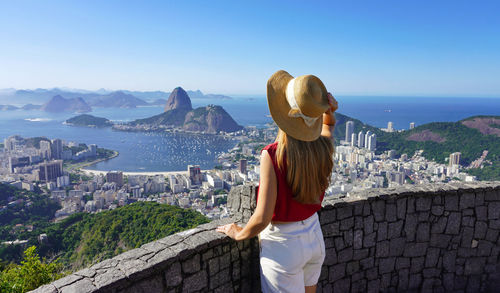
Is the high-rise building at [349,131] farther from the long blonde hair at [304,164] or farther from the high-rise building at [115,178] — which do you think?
the long blonde hair at [304,164]

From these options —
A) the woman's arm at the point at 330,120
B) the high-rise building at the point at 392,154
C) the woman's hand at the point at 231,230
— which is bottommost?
the high-rise building at the point at 392,154

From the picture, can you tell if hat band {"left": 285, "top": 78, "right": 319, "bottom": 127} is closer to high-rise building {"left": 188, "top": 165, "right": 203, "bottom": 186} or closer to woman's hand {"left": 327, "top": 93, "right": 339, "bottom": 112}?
woman's hand {"left": 327, "top": 93, "right": 339, "bottom": 112}

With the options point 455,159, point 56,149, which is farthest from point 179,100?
point 455,159

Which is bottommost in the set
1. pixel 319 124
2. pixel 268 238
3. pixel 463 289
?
pixel 463 289

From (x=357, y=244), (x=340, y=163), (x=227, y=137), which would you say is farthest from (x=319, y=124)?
(x=227, y=137)

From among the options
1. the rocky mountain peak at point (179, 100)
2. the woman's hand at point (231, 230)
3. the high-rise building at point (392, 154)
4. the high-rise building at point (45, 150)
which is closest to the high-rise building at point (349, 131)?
the high-rise building at point (392, 154)

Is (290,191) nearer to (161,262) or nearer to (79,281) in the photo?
(161,262)
